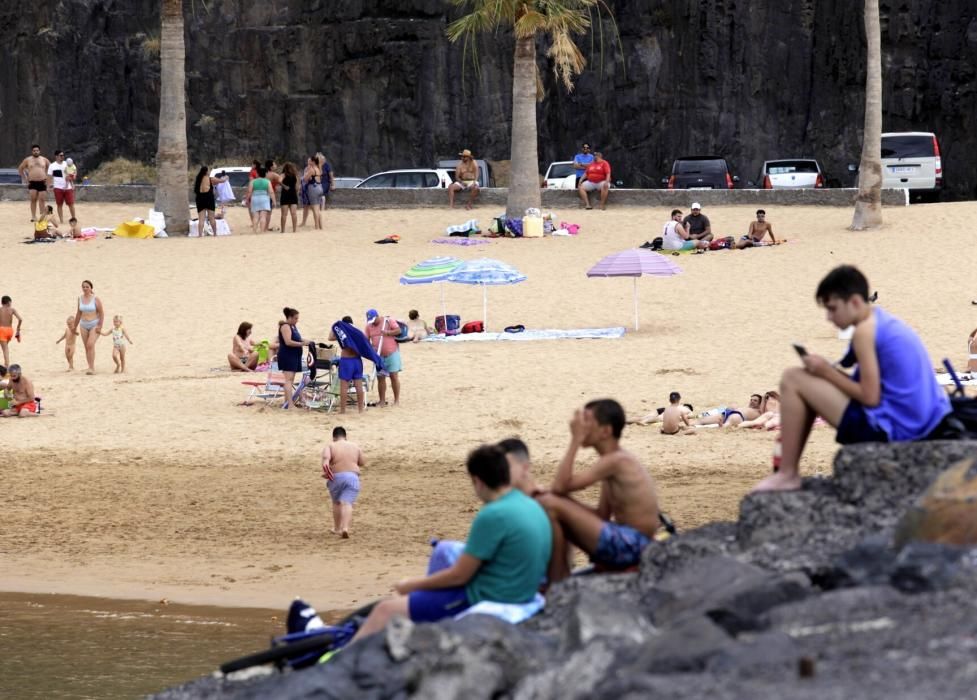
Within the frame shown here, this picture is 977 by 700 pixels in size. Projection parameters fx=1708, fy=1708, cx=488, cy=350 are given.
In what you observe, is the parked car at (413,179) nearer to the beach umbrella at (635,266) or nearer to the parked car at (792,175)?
the parked car at (792,175)

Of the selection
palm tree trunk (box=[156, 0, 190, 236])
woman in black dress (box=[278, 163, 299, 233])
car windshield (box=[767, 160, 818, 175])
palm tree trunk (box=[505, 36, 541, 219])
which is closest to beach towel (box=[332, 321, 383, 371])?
palm tree trunk (box=[505, 36, 541, 219])

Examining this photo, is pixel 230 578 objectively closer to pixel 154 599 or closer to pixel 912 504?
pixel 154 599

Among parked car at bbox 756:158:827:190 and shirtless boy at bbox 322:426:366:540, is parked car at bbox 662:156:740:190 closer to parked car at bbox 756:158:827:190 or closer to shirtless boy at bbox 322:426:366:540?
parked car at bbox 756:158:827:190

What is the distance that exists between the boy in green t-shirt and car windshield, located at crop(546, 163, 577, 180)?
32.5 meters

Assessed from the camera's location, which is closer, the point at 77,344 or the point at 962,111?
the point at 77,344

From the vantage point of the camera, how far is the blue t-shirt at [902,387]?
8781 millimetres

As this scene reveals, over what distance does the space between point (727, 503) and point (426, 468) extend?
367 centimetres

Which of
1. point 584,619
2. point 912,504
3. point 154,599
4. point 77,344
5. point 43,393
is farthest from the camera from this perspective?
point 77,344

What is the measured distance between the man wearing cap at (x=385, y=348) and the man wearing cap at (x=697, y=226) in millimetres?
10866

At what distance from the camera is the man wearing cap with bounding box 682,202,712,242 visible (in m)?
30.7

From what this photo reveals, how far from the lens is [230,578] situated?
15562 mm

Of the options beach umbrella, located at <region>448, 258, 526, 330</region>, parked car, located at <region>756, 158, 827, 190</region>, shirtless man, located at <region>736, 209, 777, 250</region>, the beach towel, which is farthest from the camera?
parked car, located at <region>756, 158, 827, 190</region>

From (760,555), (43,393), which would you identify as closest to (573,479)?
(760,555)

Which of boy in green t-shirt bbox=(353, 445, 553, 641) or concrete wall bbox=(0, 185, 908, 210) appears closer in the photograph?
boy in green t-shirt bbox=(353, 445, 553, 641)
